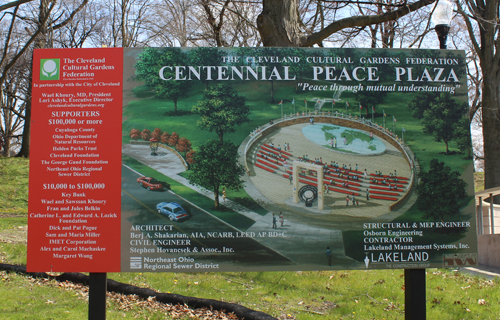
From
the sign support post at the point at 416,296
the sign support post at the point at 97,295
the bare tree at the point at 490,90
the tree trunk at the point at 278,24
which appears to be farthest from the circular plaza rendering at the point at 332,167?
the bare tree at the point at 490,90

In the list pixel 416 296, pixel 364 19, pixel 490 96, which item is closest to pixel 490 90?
pixel 490 96

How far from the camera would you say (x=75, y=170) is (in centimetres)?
396

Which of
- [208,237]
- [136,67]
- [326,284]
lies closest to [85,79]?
[136,67]

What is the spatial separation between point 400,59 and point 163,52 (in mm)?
2491

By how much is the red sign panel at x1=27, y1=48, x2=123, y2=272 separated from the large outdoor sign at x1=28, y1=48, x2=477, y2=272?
0.04ft

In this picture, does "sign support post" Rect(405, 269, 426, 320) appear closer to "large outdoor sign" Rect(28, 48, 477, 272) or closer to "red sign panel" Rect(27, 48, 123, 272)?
"large outdoor sign" Rect(28, 48, 477, 272)

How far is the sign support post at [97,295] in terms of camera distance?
4.04 metres

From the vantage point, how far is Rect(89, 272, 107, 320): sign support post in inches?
159

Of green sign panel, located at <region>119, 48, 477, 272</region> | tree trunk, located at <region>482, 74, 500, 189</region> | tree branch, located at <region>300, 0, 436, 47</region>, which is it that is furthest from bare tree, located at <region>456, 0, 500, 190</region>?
green sign panel, located at <region>119, 48, 477, 272</region>

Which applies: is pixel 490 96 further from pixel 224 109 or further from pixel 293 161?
pixel 224 109

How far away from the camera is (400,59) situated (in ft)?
13.8

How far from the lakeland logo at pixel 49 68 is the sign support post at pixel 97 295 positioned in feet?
6.80

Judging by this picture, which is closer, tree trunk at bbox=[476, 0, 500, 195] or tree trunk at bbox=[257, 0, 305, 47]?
tree trunk at bbox=[257, 0, 305, 47]

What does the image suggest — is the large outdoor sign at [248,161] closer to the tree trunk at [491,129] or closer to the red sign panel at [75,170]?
the red sign panel at [75,170]
